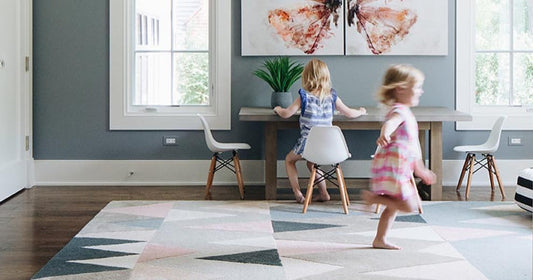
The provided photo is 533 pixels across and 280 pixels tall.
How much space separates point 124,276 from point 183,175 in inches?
120

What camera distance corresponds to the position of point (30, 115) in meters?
6.59

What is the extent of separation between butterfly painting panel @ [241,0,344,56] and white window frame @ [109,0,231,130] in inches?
7.9

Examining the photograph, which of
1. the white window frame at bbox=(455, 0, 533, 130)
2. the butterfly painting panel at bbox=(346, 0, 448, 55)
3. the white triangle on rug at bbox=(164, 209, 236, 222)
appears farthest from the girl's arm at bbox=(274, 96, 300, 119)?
the white window frame at bbox=(455, 0, 533, 130)

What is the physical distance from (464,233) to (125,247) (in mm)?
2003

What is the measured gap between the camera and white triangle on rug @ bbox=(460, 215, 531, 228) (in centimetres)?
490


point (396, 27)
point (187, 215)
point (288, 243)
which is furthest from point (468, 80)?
point (288, 243)

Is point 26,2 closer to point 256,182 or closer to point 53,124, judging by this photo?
point 53,124

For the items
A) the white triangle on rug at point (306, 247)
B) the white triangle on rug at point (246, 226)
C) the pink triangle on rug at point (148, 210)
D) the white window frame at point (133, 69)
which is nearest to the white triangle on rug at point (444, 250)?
the white triangle on rug at point (306, 247)

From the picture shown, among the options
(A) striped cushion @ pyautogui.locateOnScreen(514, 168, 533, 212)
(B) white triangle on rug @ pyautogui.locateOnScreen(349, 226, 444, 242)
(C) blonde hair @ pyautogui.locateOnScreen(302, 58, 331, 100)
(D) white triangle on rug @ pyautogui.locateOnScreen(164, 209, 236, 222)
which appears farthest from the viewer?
(C) blonde hair @ pyautogui.locateOnScreen(302, 58, 331, 100)

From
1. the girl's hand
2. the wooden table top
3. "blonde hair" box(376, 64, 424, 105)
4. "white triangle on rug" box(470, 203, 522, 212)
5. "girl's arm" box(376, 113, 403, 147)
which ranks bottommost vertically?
"white triangle on rug" box(470, 203, 522, 212)

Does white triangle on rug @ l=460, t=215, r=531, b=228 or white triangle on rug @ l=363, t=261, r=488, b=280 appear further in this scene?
white triangle on rug @ l=460, t=215, r=531, b=228

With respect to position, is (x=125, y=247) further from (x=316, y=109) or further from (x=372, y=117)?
(x=372, y=117)

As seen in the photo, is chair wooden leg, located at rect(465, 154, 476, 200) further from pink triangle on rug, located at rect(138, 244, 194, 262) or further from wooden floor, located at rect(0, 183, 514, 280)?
pink triangle on rug, located at rect(138, 244, 194, 262)

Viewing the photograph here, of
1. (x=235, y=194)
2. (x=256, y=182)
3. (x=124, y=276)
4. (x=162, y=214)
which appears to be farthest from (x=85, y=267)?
(x=256, y=182)
